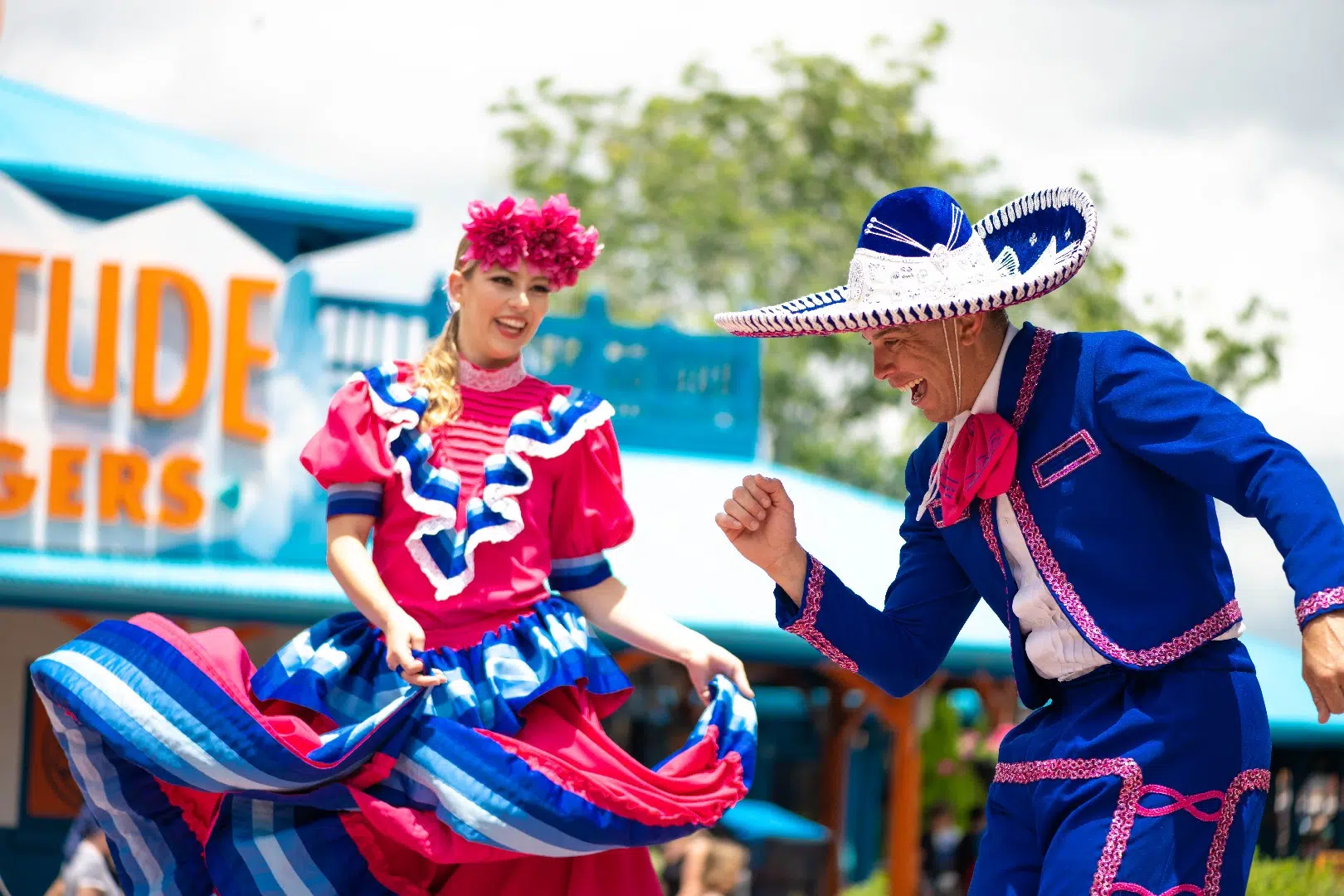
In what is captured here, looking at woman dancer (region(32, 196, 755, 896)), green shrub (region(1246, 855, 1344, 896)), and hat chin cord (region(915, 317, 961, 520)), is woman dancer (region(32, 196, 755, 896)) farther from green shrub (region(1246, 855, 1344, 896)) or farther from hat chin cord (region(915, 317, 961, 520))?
green shrub (region(1246, 855, 1344, 896))

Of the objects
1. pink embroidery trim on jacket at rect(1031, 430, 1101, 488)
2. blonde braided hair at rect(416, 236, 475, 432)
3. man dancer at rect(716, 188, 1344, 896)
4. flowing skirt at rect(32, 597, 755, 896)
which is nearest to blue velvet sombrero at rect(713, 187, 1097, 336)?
man dancer at rect(716, 188, 1344, 896)

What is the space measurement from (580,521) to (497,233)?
61 cm

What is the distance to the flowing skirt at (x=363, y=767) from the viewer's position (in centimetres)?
319

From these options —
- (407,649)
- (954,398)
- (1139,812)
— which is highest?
(954,398)

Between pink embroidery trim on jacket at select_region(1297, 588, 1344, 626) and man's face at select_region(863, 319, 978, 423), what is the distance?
2.40ft

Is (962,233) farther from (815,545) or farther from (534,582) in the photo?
(815,545)

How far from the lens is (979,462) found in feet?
9.50

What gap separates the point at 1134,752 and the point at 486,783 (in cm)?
114

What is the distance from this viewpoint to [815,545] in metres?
10.9

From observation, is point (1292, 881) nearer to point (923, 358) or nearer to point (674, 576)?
point (923, 358)

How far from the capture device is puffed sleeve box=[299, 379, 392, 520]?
3.48m

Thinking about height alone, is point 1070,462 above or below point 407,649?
above

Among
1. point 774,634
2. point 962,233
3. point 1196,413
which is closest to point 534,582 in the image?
point 962,233

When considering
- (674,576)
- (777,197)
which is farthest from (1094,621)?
(777,197)
